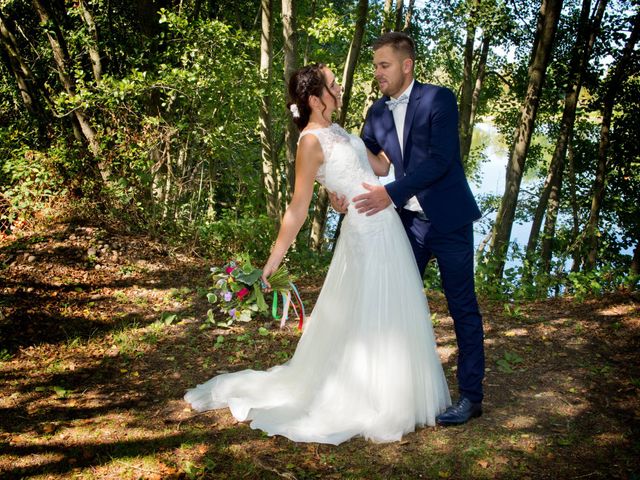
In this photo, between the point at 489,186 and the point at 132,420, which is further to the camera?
the point at 489,186

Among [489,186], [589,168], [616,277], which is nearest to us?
[616,277]

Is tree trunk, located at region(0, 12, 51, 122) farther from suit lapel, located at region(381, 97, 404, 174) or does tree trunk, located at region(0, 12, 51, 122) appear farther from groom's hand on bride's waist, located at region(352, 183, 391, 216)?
groom's hand on bride's waist, located at region(352, 183, 391, 216)

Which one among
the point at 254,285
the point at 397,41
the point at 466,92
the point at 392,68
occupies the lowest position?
the point at 254,285

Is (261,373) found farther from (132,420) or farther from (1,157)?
(1,157)

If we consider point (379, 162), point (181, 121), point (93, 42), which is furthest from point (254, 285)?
point (93, 42)

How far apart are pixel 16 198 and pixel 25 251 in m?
1.42

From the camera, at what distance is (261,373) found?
14.5 ft

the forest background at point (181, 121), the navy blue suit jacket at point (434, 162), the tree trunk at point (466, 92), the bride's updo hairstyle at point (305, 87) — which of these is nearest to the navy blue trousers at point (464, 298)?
the navy blue suit jacket at point (434, 162)

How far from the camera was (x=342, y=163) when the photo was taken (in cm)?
373

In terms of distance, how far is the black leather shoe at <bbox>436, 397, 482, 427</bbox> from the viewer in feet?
12.1

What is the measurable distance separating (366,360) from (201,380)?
166cm

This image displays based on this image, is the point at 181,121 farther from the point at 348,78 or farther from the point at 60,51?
the point at 348,78

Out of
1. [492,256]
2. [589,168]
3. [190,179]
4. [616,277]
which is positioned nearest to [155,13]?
[190,179]

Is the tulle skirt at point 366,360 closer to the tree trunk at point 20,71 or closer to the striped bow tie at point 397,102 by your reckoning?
the striped bow tie at point 397,102
